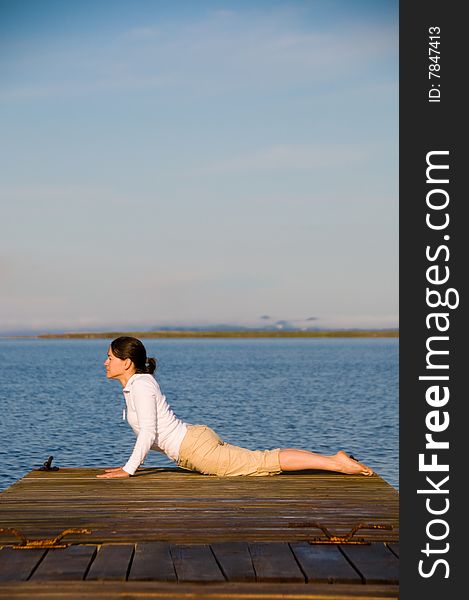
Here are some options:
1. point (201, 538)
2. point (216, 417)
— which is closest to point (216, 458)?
point (201, 538)

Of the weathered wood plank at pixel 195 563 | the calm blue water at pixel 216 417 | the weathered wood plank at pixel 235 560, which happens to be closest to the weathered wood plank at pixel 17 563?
the weathered wood plank at pixel 195 563

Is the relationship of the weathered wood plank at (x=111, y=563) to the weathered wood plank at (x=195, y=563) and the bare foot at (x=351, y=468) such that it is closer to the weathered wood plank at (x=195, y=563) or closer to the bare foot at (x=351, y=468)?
the weathered wood plank at (x=195, y=563)

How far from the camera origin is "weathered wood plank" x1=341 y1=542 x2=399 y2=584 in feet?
17.3

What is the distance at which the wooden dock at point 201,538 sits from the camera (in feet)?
16.9

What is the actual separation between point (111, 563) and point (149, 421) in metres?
3.05

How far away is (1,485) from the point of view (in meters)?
15.3

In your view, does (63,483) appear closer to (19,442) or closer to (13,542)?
(13,542)

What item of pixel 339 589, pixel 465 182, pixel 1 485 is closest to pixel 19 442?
pixel 1 485

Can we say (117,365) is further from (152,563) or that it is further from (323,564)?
(323,564)

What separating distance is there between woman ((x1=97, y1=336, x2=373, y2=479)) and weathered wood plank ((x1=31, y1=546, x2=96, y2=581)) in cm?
271

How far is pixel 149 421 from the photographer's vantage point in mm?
8570

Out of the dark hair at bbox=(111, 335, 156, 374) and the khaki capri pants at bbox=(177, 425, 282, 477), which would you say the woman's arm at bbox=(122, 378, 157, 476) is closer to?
the dark hair at bbox=(111, 335, 156, 374)

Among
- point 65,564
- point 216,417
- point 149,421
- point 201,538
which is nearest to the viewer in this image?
point 65,564

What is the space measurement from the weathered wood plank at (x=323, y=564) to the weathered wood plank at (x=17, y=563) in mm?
1567
